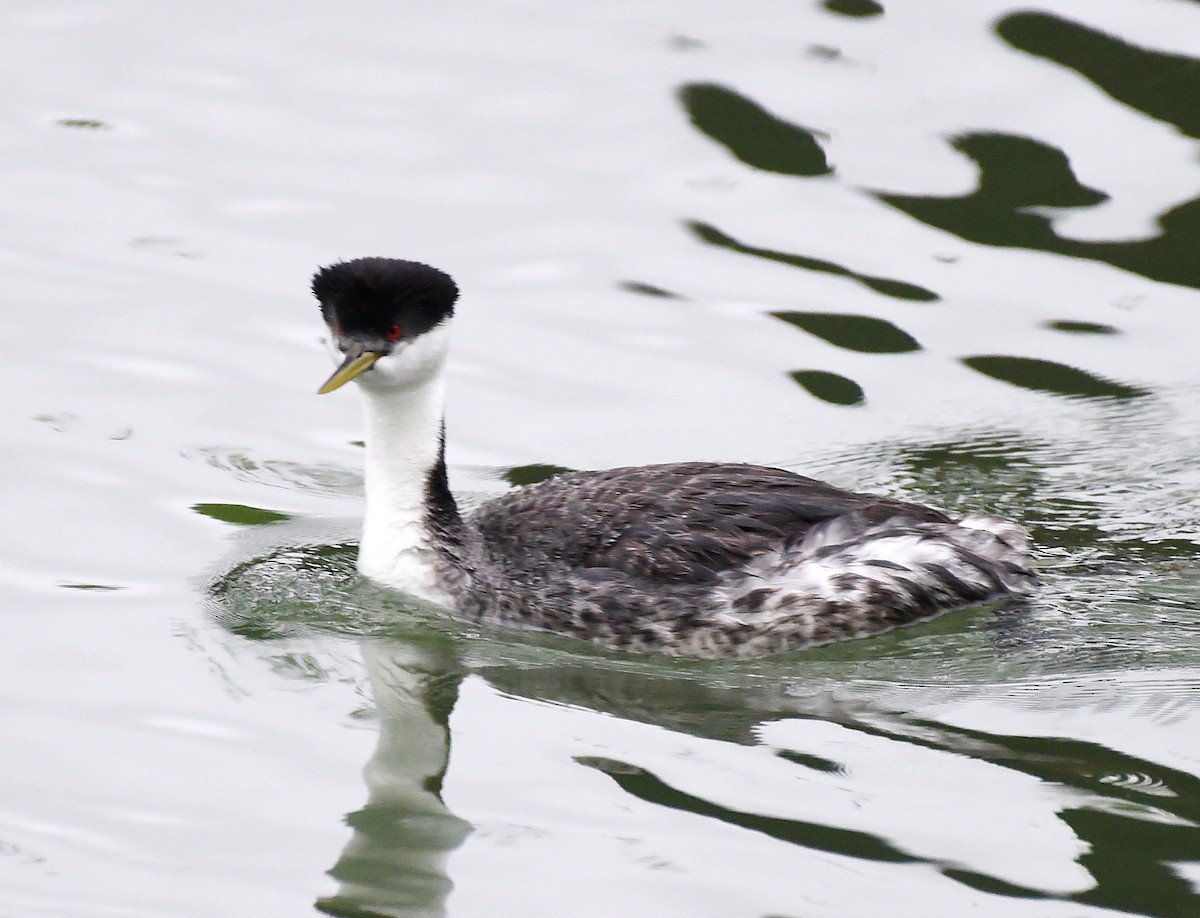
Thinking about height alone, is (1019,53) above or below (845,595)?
above

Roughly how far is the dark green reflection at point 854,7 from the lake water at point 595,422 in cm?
13

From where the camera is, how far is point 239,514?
31.0 ft

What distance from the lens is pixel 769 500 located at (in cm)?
822

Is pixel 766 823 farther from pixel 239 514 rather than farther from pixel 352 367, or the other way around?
pixel 239 514

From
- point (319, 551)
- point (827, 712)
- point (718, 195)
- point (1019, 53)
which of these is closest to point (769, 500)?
point (827, 712)

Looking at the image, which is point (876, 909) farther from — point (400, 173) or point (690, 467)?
point (400, 173)

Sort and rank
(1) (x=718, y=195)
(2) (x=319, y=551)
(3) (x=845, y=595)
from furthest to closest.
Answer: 1. (1) (x=718, y=195)
2. (2) (x=319, y=551)
3. (3) (x=845, y=595)

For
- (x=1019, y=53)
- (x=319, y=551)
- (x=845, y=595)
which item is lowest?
(x=319, y=551)

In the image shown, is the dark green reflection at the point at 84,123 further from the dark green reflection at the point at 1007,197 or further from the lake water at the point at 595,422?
the dark green reflection at the point at 1007,197

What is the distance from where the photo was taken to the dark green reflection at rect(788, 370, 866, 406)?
34.7ft

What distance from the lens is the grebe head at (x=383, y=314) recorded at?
800 centimetres

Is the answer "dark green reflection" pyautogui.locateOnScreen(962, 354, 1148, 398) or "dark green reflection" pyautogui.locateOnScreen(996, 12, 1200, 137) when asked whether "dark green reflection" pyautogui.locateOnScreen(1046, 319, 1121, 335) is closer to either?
"dark green reflection" pyautogui.locateOnScreen(962, 354, 1148, 398)

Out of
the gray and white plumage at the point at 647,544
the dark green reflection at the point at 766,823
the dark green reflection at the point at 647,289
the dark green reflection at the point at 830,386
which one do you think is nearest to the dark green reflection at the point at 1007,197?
the dark green reflection at the point at 647,289

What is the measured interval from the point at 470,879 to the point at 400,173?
7.59m
